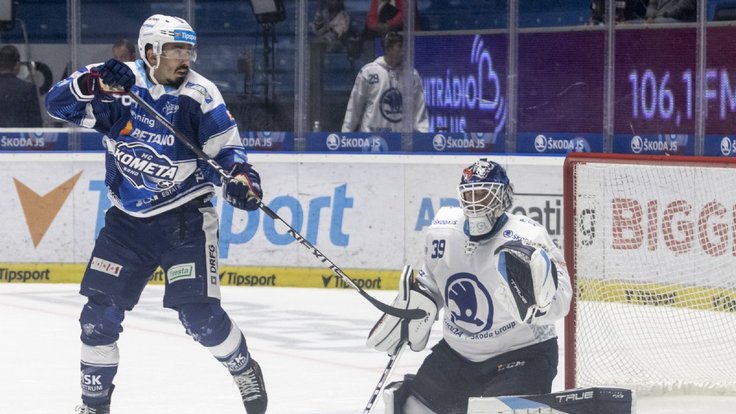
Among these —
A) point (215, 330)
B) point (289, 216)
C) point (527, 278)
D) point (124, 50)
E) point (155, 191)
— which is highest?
point (124, 50)

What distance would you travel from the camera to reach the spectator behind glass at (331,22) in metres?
8.60

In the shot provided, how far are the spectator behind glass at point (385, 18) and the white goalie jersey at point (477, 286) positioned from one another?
4.57 metres

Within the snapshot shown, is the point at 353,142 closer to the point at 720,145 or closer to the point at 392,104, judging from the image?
the point at 392,104

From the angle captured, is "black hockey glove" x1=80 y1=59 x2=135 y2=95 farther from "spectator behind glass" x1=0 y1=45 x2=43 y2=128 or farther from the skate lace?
"spectator behind glass" x1=0 y1=45 x2=43 y2=128

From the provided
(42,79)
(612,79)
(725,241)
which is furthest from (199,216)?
(42,79)

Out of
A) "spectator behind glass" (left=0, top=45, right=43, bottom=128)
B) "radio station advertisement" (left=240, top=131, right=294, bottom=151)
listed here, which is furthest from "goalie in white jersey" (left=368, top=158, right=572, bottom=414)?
"spectator behind glass" (left=0, top=45, right=43, bottom=128)

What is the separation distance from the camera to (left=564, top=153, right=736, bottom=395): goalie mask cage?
4949mm

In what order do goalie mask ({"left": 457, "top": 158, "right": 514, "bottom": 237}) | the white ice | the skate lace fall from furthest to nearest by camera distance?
the white ice < the skate lace < goalie mask ({"left": 457, "top": 158, "right": 514, "bottom": 237})

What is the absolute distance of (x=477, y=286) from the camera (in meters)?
3.94

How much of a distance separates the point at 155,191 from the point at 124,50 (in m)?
4.49

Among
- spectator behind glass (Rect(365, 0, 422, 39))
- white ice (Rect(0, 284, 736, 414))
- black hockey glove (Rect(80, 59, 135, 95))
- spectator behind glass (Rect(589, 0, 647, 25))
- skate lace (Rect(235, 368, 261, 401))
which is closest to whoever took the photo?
black hockey glove (Rect(80, 59, 135, 95))

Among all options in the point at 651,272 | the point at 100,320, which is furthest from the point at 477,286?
the point at 651,272

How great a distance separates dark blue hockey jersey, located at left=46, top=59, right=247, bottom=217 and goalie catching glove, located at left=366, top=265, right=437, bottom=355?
2.17ft

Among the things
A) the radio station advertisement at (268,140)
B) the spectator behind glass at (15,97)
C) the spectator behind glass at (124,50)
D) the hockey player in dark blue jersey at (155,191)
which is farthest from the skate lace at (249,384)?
the spectator behind glass at (15,97)
